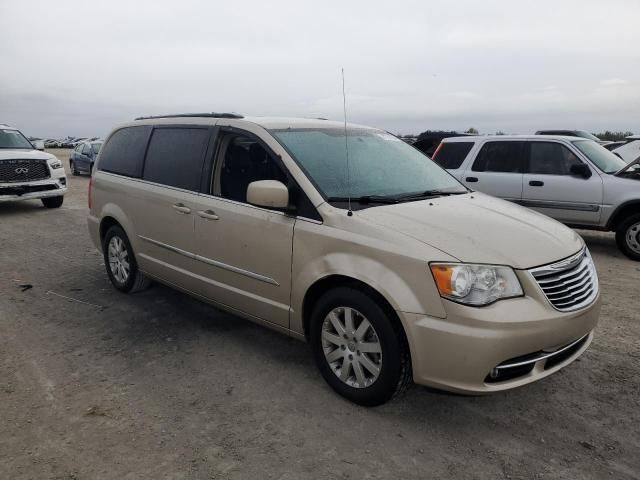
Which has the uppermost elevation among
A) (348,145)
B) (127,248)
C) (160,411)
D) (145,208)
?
(348,145)

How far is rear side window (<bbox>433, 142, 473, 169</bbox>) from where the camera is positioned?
8875 millimetres

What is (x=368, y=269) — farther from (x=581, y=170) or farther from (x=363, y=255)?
(x=581, y=170)

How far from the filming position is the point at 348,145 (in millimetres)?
4121

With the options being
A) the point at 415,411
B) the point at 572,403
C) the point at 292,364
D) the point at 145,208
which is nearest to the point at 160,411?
the point at 292,364

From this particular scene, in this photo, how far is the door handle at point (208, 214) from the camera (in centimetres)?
407

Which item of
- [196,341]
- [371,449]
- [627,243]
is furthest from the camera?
[627,243]

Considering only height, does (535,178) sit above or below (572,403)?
above

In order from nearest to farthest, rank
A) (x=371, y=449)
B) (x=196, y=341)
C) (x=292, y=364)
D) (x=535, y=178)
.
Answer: (x=371, y=449) → (x=292, y=364) → (x=196, y=341) → (x=535, y=178)

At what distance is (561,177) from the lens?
7.95 metres

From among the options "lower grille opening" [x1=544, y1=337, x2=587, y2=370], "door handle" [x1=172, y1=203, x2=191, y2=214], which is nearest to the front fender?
"lower grille opening" [x1=544, y1=337, x2=587, y2=370]

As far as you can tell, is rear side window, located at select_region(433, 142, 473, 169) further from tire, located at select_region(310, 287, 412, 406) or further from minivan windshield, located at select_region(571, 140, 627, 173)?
tire, located at select_region(310, 287, 412, 406)

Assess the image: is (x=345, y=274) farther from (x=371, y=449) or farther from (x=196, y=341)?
(x=196, y=341)

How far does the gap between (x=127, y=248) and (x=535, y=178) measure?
19.9ft

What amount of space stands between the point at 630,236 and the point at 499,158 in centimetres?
224
